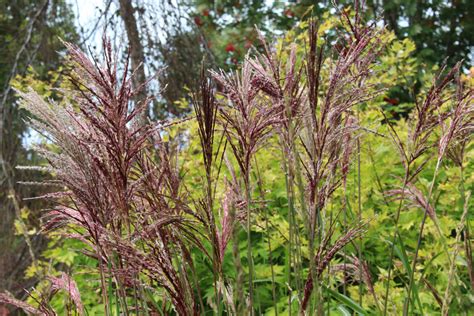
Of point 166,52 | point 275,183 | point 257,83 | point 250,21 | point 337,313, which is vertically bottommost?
point 337,313

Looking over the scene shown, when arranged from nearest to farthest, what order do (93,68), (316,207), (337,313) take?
(93,68) → (316,207) → (337,313)

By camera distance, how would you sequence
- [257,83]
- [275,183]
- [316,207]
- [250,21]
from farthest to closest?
[250,21] < [275,183] < [257,83] < [316,207]

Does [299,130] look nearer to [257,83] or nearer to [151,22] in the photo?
[257,83]

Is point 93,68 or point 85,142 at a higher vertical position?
point 93,68

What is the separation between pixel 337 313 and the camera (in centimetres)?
290

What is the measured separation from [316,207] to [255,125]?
0.69ft

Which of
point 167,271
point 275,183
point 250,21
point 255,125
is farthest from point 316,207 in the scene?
point 250,21

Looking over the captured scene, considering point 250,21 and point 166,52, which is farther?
point 250,21

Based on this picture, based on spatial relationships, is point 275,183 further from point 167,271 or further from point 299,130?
point 167,271

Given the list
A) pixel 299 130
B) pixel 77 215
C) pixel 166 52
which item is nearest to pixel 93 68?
pixel 77 215

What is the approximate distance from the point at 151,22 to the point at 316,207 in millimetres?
5524

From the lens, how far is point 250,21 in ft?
40.9

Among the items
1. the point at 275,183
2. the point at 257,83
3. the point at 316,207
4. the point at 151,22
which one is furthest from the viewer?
the point at 151,22

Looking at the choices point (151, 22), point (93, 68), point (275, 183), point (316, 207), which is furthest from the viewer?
point (151, 22)
